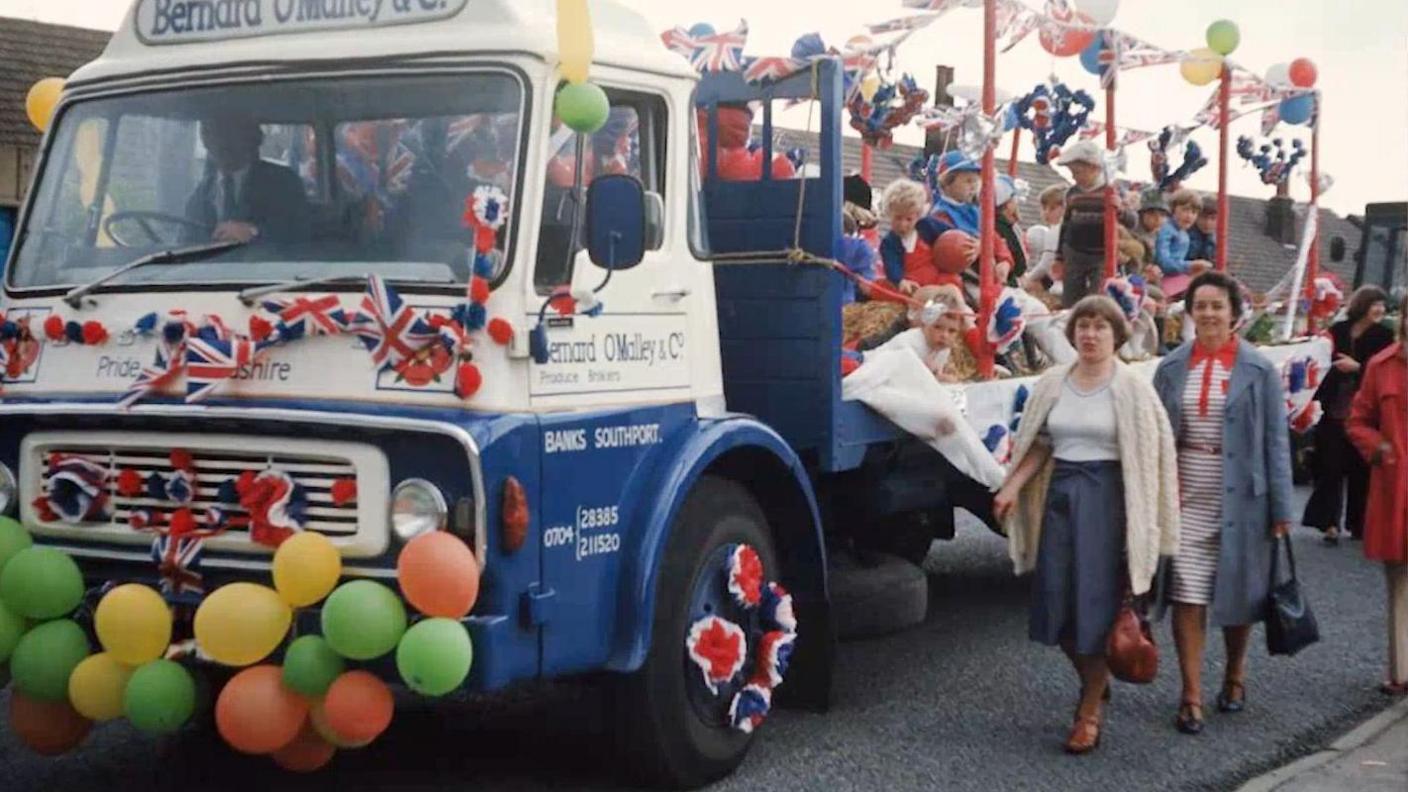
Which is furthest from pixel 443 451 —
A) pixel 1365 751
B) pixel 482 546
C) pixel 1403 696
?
pixel 1403 696

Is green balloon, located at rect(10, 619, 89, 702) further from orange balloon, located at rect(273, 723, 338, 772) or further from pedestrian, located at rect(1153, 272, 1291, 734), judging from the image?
pedestrian, located at rect(1153, 272, 1291, 734)

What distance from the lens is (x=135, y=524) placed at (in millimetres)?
5531

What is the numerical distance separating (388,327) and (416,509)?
527 mm

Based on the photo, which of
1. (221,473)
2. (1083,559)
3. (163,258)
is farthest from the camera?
(1083,559)

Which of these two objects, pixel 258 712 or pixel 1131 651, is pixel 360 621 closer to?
pixel 258 712

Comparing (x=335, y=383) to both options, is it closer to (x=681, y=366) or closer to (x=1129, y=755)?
(x=681, y=366)

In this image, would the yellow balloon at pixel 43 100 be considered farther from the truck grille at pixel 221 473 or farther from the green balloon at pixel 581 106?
the green balloon at pixel 581 106

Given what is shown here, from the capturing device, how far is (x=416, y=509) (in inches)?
206

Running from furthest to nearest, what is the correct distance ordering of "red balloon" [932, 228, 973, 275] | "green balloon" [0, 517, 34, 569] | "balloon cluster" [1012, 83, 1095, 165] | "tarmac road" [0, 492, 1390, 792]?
"balloon cluster" [1012, 83, 1095, 165] < "red balloon" [932, 228, 973, 275] < "tarmac road" [0, 492, 1390, 792] < "green balloon" [0, 517, 34, 569]

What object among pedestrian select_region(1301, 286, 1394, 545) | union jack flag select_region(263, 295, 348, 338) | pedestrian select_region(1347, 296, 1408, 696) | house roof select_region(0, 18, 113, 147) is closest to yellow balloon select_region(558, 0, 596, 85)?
union jack flag select_region(263, 295, 348, 338)

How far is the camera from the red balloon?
8.34 meters

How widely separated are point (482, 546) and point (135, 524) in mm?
1055

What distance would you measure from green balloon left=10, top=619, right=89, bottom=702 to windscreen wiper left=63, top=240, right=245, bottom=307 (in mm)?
1005

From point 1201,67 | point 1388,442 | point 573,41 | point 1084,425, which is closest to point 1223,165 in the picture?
point 1201,67
